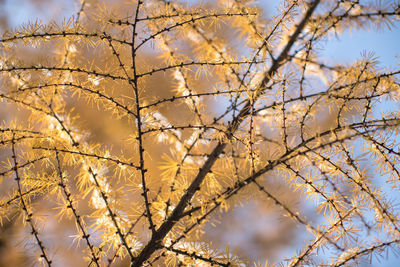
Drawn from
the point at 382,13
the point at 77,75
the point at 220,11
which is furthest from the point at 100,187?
the point at 382,13

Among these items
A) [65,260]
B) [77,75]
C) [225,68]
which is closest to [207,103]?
[225,68]

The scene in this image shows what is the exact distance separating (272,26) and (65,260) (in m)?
0.59

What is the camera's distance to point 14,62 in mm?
387

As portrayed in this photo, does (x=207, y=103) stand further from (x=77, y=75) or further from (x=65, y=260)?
(x=65, y=260)

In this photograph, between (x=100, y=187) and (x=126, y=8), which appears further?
(x=126, y=8)

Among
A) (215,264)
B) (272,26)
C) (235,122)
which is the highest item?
(272,26)

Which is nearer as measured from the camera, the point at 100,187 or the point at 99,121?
the point at 100,187

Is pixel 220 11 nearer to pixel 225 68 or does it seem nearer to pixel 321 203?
pixel 225 68

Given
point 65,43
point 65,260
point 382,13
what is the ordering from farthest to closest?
point 65,260
point 65,43
point 382,13

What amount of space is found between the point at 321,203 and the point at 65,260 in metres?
0.52

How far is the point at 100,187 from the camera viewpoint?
362 millimetres

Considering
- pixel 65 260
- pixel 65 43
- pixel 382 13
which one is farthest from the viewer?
pixel 65 260

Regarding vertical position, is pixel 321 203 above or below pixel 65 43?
below

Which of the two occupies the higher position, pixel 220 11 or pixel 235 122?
pixel 220 11
